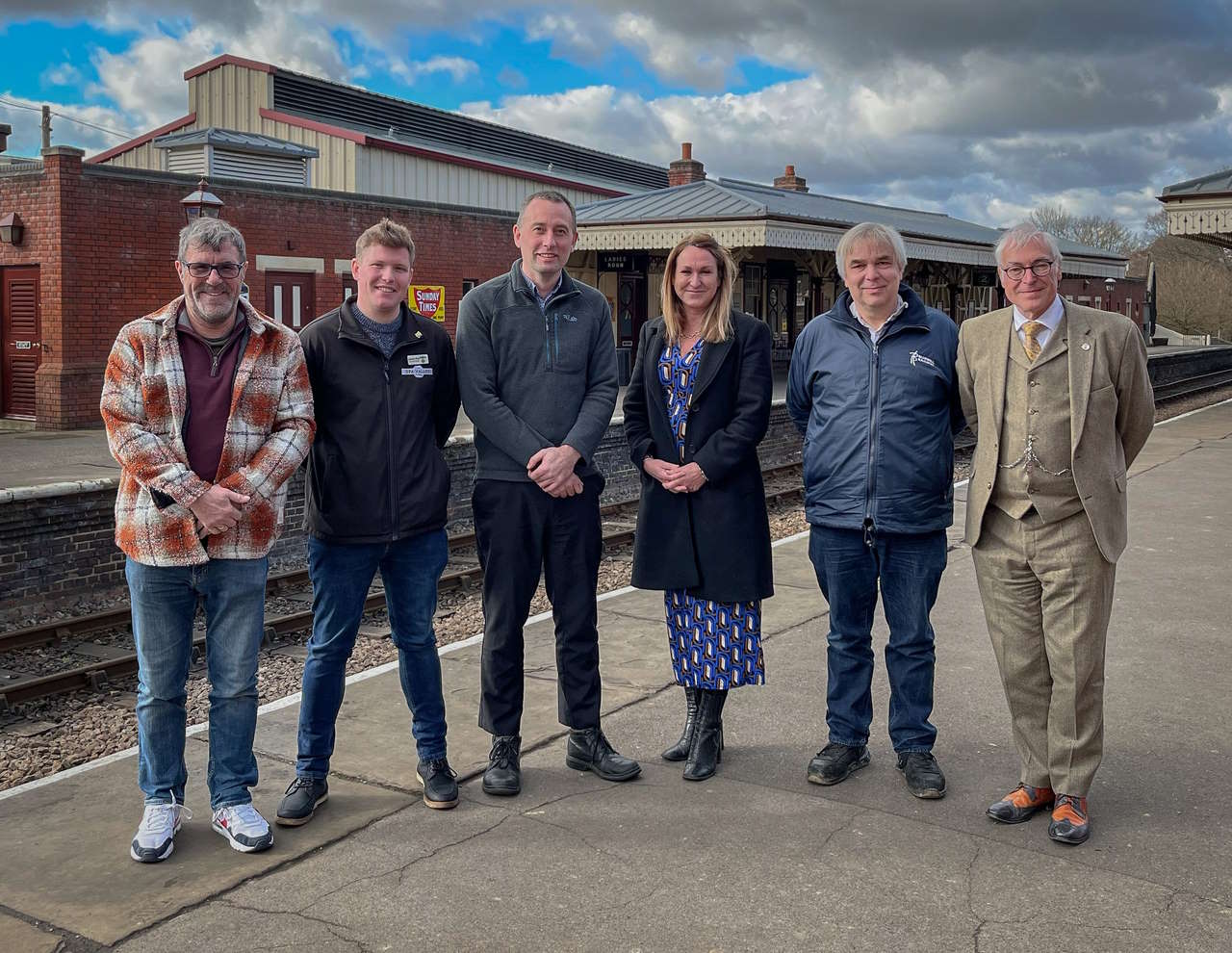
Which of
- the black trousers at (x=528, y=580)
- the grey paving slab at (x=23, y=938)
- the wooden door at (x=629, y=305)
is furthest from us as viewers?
the wooden door at (x=629, y=305)

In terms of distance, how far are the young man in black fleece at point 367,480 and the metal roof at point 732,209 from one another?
1669cm

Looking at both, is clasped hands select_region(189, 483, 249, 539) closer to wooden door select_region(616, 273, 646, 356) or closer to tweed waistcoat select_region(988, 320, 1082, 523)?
tweed waistcoat select_region(988, 320, 1082, 523)

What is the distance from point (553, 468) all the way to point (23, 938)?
6.76 feet

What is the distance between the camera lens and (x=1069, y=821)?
12.6ft

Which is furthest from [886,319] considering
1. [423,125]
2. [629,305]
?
[423,125]

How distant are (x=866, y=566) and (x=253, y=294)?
1725 centimetres

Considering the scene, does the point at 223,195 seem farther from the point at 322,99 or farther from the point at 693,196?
the point at 322,99

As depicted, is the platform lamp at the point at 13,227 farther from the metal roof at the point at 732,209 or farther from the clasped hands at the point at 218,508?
the clasped hands at the point at 218,508

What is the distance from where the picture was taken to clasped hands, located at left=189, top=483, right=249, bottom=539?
3660 millimetres

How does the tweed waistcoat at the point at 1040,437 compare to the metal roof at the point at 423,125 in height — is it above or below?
below

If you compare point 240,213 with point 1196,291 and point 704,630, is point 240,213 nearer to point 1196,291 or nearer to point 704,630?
point 704,630

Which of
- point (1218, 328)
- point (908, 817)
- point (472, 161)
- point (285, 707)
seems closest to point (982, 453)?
point (908, 817)

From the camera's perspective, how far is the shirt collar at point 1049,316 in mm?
3973

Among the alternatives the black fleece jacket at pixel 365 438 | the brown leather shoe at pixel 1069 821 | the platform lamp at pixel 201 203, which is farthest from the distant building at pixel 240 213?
the brown leather shoe at pixel 1069 821
